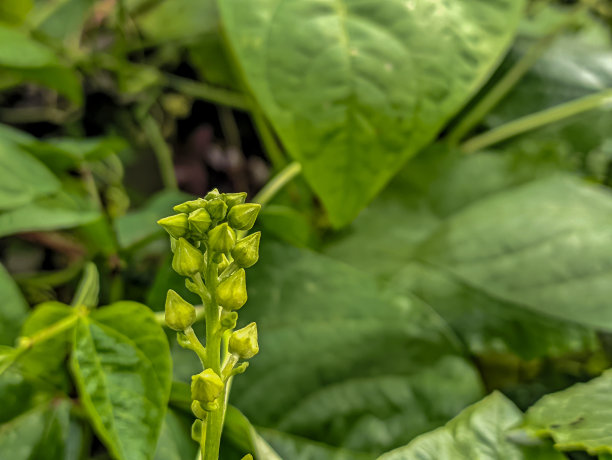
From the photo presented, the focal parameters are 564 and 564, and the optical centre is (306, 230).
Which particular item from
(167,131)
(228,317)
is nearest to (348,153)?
(228,317)

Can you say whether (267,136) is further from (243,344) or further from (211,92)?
(243,344)

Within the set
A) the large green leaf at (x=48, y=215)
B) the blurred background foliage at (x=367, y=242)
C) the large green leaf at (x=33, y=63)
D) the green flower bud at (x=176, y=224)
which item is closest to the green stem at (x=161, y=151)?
the blurred background foliage at (x=367, y=242)

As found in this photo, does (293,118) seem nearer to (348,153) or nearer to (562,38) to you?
(348,153)

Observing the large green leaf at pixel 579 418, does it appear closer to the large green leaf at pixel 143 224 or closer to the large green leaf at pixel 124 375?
the large green leaf at pixel 124 375

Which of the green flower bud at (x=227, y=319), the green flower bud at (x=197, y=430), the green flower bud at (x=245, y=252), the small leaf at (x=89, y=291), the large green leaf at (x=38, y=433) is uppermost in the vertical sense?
the green flower bud at (x=245, y=252)

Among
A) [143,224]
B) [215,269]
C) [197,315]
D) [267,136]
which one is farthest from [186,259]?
[267,136]
